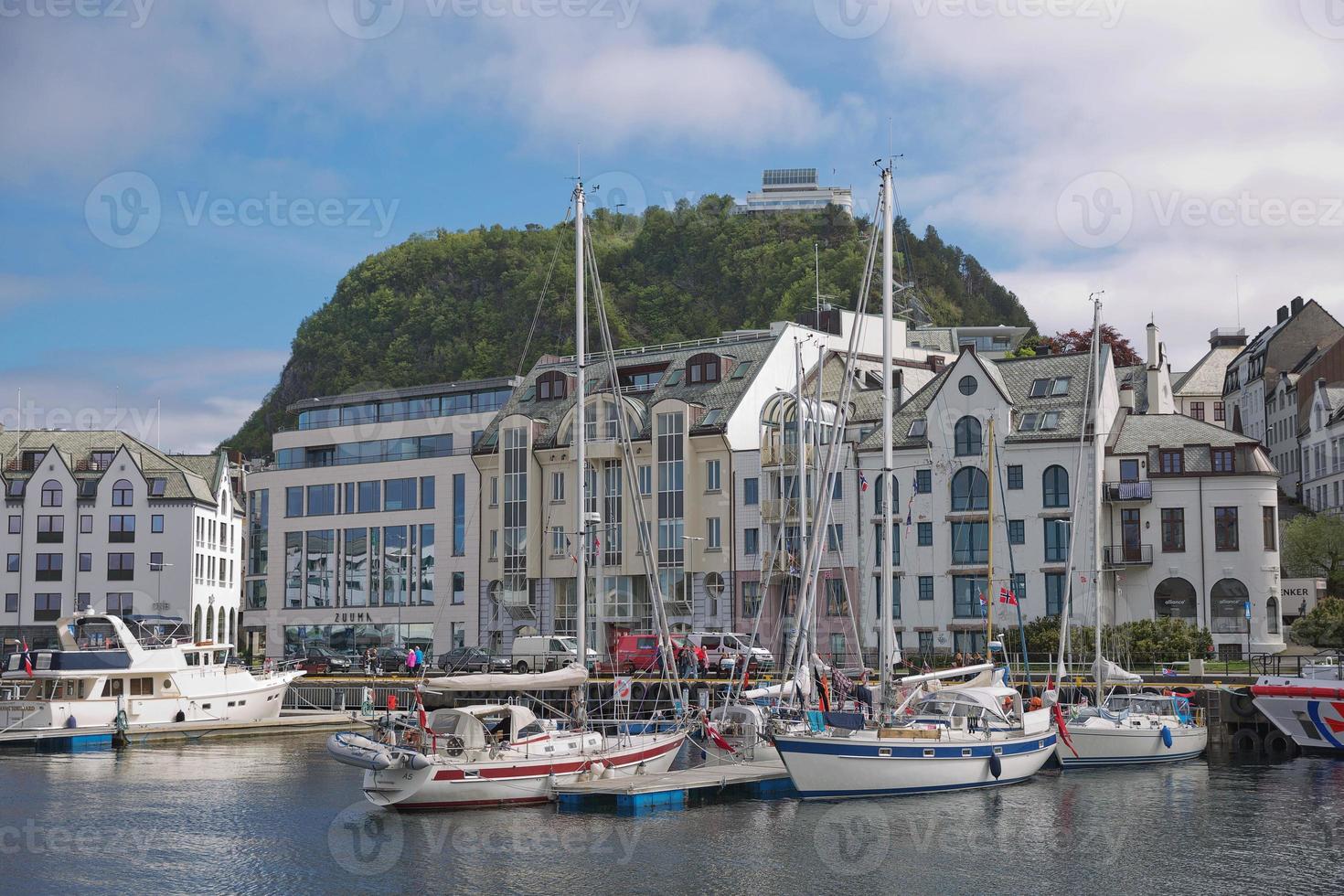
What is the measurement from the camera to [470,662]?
81.1 meters

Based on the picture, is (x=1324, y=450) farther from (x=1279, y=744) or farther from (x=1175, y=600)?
(x=1279, y=744)

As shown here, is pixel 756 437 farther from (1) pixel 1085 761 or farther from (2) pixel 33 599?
(2) pixel 33 599

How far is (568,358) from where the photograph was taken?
103688mm

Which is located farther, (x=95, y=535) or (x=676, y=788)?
(x=95, y=535)

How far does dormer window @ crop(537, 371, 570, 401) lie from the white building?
279 feet

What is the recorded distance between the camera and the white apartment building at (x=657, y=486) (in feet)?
283

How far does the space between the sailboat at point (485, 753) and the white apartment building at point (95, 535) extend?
69791mm

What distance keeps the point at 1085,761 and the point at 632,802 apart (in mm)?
18326

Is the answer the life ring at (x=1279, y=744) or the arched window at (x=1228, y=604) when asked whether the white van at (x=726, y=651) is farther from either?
the arched window at (x=1228, y=604)

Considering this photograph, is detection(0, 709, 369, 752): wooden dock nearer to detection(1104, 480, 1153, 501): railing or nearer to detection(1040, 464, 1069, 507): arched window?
detection(1040, 464, 1069, 507): arched window

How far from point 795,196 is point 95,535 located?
359ft

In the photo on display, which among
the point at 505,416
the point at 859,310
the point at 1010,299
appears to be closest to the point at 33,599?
the point at 505,416

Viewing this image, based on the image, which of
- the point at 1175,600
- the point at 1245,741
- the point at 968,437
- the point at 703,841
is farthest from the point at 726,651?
the point at 703,841

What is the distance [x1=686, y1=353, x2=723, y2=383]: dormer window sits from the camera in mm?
92312
